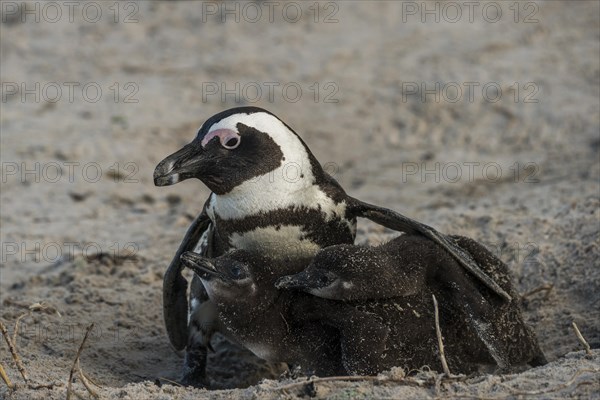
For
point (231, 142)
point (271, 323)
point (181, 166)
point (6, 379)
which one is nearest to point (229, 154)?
point (231, 142)

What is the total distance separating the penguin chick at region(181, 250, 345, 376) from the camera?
4.91 meters

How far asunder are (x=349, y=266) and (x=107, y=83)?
213 inches

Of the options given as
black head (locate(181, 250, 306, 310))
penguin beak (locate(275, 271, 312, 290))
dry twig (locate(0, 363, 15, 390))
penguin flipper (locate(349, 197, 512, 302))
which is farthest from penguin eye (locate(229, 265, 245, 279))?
dry twig (locate(0, 363, 15, 390))

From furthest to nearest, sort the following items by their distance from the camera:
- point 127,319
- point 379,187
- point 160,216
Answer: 1. point 379,187
2. point 160,216
3. point 127,319

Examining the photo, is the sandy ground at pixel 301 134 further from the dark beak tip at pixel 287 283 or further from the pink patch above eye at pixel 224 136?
the pink patch above eye at pixel 224 136

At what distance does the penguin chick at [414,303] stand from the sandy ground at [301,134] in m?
0.38

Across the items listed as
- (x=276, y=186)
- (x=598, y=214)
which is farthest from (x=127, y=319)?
(x=598, y=214)

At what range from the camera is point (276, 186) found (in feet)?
16.5

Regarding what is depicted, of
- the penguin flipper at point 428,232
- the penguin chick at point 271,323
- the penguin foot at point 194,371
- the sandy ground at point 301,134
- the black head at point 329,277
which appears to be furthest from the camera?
the sandy ground at point 301,134

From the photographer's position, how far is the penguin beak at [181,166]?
4.93m

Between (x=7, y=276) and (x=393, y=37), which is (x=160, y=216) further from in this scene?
(x=393, y=37)

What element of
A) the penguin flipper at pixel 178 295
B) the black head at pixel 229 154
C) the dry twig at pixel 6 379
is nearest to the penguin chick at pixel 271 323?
the black head at pixel 229 154

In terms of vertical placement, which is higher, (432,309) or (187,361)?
(432,309)

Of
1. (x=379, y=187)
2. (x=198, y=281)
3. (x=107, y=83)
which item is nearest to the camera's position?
(x=198, y=281)
